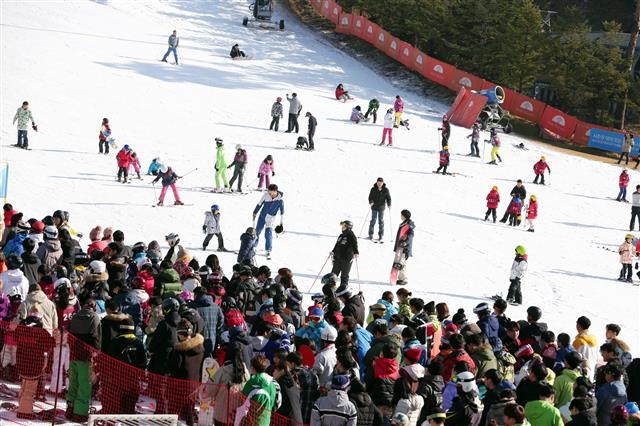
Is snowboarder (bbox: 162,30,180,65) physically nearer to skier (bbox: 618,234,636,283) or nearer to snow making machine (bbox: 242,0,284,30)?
snow making machine (bbox: 242,0,284,30)

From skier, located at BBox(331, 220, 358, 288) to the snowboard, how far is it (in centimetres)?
129

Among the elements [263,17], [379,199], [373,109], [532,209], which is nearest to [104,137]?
[379,199]

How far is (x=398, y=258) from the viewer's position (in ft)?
67.7

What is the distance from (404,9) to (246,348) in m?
43.3

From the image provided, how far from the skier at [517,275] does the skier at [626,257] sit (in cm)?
421

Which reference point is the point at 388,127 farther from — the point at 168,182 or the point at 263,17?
the point at 263,17

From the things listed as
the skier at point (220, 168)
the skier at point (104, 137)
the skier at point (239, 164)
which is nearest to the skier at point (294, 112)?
the skier at point (104, 137)

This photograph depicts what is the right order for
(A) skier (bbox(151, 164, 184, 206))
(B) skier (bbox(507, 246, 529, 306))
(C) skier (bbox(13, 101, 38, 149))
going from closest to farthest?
1. (B) skier (bbox(507, 246, 529, 306))
2. (A) skier (bbox(151, 164, 184, 206))
3. (C) skier (bbox(13, 101, 38, 149))

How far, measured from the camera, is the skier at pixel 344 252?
763 inches

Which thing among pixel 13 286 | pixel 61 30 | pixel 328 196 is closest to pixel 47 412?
pixel 13 286

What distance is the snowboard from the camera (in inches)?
802

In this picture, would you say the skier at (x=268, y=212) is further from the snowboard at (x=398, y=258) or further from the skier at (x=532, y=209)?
the skier at (x=532, y=209)

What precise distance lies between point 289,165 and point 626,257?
10959mm

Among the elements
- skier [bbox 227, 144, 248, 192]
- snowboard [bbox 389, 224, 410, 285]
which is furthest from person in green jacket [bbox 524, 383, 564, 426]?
skier [bbox 227, 144, 248, 192]
